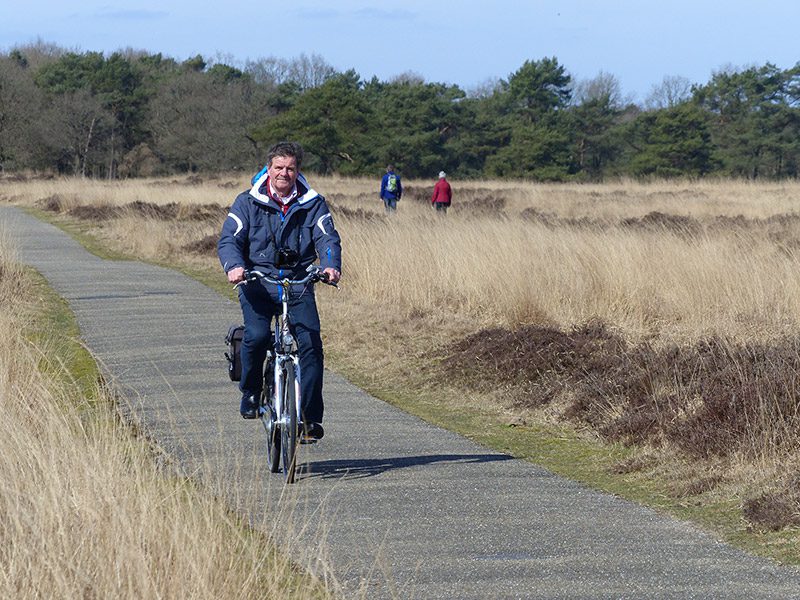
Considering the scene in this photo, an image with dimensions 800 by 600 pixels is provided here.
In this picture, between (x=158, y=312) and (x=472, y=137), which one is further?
(x=472, y=137)

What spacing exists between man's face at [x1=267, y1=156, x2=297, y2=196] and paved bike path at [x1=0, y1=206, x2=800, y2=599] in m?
1.35

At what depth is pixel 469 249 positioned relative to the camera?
16.0 m

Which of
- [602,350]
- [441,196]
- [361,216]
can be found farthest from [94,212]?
[602,350]

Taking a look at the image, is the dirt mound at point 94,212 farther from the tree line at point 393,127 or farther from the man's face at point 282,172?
the tree line at point 393,127

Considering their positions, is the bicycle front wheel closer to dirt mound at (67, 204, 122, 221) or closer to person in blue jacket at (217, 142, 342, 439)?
person in blue jacket at (217, 142, 342, 439)

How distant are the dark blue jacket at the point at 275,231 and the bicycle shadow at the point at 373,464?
1.09 metres

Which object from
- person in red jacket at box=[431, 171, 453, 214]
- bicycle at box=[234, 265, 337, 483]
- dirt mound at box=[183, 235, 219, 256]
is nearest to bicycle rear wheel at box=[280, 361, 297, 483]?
bicycle at box=[234, 265, 337, 483]

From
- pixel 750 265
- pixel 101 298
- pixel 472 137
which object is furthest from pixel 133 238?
pixel 472 137

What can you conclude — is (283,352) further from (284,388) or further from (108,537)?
(108,537)

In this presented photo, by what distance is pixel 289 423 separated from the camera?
692 centimetres

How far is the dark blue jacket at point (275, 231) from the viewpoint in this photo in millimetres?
7133

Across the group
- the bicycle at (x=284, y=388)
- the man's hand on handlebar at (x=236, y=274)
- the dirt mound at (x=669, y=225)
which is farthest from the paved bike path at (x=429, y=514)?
the dirt mound at (x=669, y=225)

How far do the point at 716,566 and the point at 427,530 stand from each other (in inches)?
50.9

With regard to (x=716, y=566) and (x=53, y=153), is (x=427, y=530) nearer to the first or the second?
(x=716, y=566)
